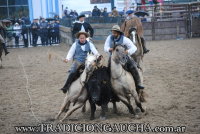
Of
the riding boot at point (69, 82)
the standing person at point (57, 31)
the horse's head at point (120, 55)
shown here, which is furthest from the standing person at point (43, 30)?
the horse's head at point (120, 55)

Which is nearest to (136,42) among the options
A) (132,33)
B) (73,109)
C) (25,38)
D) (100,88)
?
(132,33)

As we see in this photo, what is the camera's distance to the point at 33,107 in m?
10.1

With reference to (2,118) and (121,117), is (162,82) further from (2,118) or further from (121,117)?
(2,118)

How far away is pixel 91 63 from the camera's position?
8.27 m

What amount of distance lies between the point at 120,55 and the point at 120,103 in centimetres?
218

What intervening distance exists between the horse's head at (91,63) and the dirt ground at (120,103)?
1003mm

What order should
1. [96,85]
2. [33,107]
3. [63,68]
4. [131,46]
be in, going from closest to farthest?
[96,85] < [131,46] < [33,107] < [63,68]

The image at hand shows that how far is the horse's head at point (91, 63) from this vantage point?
8.28 m

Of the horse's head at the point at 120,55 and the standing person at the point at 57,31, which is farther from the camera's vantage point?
the standing person at the point at 57,31

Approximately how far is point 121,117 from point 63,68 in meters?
8.42

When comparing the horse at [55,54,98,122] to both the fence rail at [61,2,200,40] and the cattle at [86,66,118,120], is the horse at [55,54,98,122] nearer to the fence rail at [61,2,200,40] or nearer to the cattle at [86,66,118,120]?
the cattle at [86,66,118,120]

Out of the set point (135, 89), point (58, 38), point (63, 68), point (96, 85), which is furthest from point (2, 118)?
point (58, 38)

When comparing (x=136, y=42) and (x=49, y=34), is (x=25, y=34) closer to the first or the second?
(x=49, y=34)

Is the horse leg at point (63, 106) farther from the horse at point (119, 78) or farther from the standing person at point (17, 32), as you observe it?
the standing person at point (17, 32)
